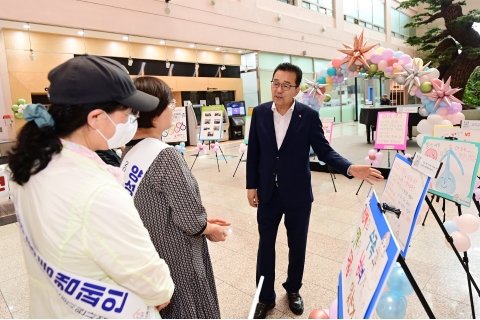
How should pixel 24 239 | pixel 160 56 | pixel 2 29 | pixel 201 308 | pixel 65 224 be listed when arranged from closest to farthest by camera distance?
pixel 65 224 → pixel 24 239 → pixel 201 308 → pixel 2 29 → pixel 160 56

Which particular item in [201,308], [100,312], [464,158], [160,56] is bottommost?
[201,308]

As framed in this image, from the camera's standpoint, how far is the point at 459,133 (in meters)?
2.84

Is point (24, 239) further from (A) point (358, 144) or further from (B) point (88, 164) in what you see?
(A) point (358, 144)

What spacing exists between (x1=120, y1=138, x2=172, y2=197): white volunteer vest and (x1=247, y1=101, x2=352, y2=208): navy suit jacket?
0.87 meters

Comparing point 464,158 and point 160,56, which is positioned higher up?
point 160,56

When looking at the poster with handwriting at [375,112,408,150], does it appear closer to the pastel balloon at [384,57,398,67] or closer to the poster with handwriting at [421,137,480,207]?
the pastel balloon at [384,57,398,67]

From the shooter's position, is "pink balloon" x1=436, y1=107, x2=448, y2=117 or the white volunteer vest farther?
"pink balloon" x1=436, y1=107, x2=448, y2=117

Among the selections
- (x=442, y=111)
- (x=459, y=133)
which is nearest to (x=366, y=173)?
(x=459, y=133)

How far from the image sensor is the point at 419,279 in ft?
7.69

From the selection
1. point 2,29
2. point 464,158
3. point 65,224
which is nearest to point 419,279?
point 464,158

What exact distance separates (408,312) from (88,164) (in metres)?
2.12

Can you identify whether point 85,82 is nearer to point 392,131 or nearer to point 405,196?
point 405,196

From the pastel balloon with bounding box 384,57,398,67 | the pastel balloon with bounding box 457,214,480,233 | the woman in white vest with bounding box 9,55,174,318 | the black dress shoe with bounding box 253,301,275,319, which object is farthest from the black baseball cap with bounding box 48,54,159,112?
the pastel balloon with bounding box 384,57,398,67

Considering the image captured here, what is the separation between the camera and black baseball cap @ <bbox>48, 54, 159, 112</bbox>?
2.53 feet
